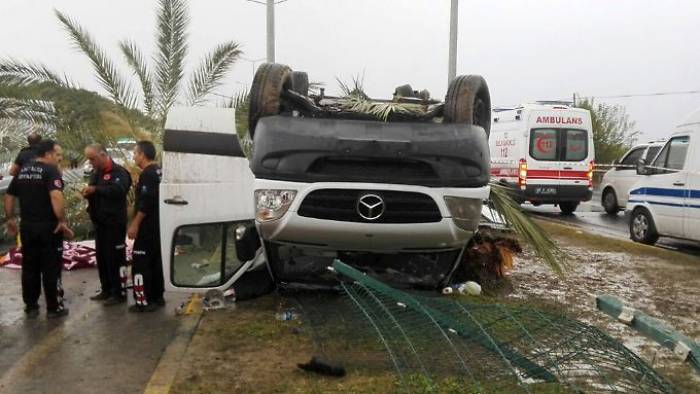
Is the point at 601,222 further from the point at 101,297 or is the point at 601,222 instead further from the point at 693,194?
the point at 101,297

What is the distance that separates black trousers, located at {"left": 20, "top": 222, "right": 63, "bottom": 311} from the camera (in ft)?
19.6

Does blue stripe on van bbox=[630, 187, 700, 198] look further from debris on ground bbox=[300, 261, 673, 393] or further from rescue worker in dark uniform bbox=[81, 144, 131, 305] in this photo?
rescue worker in dark uniform bbox=[81, 144, 131, 305]

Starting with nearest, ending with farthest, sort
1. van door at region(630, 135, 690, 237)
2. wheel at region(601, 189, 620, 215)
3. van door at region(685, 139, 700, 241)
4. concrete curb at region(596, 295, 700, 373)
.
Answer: concrete curb at region(596, 295, 700, 373) → van door at region(685, 139, 700, 241) → van door at region(630, 135, 690, 237) → wheel at region(601, 189, 620, 215)

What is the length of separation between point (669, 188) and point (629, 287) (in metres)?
3.34

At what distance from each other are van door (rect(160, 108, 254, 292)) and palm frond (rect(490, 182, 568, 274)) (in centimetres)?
280

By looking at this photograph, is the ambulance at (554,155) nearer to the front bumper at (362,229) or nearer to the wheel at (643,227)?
the wheel at (643,227)

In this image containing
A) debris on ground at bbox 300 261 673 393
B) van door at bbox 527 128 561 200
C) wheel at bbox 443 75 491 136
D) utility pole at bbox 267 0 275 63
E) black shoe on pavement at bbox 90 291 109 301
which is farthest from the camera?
utility pole at bbox 267 0 275 63

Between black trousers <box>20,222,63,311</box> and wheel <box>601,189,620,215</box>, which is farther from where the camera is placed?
wheel <box>601,189,620,215</box>

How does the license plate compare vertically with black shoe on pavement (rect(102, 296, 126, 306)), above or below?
above

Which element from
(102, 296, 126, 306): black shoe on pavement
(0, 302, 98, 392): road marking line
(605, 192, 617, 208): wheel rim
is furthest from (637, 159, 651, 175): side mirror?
(0, 302, 98, 392): road marking line

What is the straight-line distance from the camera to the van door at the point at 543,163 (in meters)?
16.2

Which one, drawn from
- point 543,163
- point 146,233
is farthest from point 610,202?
point 146,233

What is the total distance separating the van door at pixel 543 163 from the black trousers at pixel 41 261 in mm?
12286

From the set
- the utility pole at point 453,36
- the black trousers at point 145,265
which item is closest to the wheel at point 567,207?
the utility pole at point 453,36
